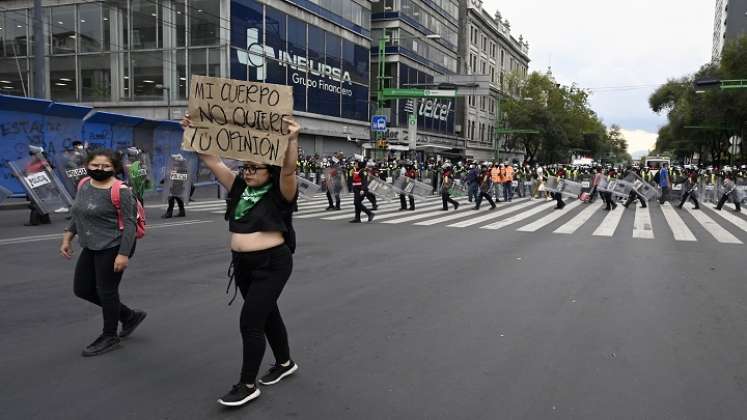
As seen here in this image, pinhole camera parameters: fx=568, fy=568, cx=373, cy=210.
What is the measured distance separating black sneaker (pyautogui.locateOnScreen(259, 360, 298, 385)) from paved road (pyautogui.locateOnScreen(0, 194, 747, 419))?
6 cm

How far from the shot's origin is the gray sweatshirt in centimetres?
409

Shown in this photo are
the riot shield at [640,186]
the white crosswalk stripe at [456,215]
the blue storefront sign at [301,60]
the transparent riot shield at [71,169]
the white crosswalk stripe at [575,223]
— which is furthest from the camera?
the blue storefront sign at [301,60]

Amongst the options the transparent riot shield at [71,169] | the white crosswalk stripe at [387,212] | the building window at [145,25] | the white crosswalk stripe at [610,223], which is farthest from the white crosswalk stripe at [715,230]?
the building window at [145,25]

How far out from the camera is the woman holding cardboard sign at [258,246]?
3.35 m

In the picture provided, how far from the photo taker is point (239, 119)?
3.48m

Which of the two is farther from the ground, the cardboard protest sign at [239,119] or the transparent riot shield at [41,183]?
the cardboard protest sign at [239,119]

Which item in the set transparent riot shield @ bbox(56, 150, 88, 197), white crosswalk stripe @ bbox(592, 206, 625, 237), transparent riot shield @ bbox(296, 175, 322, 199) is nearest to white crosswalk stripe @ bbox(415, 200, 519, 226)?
white crosswalk stripe @ bbox(592, 206, 625, 237)

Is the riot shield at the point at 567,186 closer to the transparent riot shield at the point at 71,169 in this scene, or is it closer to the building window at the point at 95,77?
the transparent riot shield at the point at 71,169

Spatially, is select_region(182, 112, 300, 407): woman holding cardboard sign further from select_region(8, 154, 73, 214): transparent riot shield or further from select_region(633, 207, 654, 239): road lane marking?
select_region(633, 207, 654, 239): road lane marking

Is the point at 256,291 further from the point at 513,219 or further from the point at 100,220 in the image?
the point at 513,219

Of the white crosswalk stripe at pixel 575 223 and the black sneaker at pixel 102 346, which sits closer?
the black sneaker at pixel 102 346

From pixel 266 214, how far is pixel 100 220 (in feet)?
4.96

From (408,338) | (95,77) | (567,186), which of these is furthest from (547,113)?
(408,338)

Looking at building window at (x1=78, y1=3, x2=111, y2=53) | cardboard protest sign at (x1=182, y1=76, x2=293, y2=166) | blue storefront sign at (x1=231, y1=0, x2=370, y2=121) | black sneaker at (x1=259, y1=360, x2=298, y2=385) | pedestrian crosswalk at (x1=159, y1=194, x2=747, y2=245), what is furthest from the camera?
building window at (x1=78, y1=3, x2=111, y2=53)
